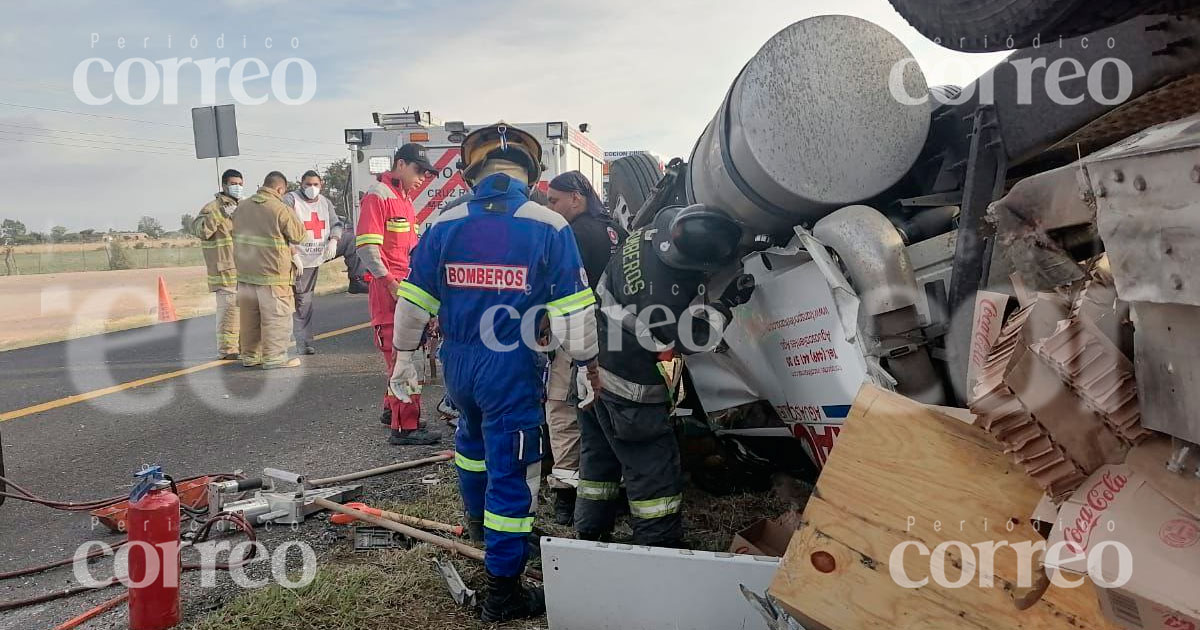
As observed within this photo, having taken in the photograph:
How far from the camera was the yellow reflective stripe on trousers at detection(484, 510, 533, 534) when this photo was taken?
2.90 m

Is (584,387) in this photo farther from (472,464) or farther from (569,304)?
(472,464)

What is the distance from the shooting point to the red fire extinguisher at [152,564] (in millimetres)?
2689

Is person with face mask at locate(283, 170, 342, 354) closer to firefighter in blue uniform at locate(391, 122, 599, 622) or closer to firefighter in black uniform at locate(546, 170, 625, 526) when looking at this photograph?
firefighter in black uniform at locate(546, 170, 625, 526)

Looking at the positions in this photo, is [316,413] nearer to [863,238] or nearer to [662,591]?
[662,591]

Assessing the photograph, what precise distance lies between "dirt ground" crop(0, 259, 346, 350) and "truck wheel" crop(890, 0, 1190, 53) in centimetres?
1082

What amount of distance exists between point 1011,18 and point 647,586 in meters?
1.98

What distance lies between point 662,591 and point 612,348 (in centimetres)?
105

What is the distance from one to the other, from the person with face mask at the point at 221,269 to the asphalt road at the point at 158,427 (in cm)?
29

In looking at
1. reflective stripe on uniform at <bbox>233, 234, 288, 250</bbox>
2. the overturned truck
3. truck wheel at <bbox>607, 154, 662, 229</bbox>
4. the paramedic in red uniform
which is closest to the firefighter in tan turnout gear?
reflective stripe on uniform at <bbox>233, 234, 288, 250</bbox>

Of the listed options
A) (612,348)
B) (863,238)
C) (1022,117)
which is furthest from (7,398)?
(1022,117)

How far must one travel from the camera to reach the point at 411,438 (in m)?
5.11

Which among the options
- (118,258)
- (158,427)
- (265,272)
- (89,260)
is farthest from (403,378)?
(89,260)

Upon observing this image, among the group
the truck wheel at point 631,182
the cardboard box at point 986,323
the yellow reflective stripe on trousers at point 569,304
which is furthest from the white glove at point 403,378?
the truck wheel at point 631,182

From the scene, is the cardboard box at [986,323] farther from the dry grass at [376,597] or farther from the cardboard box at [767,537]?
the dry grass at [376,597]
